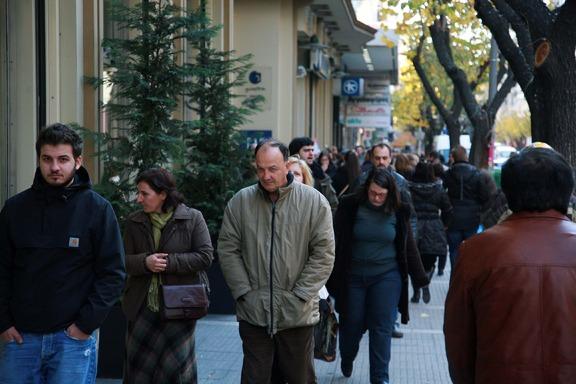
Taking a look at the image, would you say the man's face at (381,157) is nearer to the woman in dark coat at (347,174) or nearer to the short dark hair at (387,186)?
the short dark hair at (387,186)

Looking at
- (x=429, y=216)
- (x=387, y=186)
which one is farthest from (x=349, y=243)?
(x=429, y=216)

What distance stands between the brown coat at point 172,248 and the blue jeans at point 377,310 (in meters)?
1.79

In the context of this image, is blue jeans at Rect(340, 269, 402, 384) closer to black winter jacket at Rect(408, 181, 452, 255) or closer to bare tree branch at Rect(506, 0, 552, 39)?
bare tree branch at Rect(506, 0, 552, 39)

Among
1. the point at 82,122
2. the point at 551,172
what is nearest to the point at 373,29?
the point at 82,122

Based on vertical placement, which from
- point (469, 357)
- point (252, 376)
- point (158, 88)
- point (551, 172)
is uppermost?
point (158, 88)

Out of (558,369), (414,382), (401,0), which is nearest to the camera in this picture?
(558,369)

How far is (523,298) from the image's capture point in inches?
140

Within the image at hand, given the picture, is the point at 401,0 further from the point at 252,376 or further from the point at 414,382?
the point at 252,376

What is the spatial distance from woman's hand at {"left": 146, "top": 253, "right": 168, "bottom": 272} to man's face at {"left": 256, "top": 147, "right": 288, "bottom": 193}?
80cm

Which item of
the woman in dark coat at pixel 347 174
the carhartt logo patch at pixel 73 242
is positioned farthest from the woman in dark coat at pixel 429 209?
the carhartt logo patch at pixel 73 242

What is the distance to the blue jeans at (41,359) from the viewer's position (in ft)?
15.2

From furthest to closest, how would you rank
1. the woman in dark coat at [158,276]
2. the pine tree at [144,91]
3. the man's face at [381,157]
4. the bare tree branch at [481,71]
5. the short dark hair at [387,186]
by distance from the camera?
the bare tree branch at [481,71] < the man's face at [381,157] < the pine tree at [144,91] < the short dark hair at [387,186] < the woman in dark coat at [158,276]

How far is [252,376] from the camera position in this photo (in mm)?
5801

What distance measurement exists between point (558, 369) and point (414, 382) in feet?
15.2
